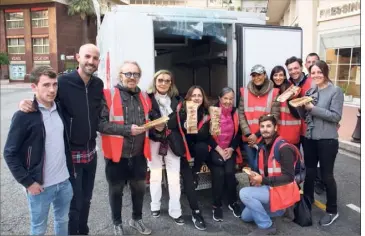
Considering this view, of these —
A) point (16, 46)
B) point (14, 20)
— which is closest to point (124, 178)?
point (14, 20)

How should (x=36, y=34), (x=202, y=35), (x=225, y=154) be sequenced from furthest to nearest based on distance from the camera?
(x=36, y=34) → (x=202, y=35) → (x=225, y=154)

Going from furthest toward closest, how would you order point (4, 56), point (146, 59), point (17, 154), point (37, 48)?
point (37, 48) → point (4, 56) → point (146, 59) → point (17, 154)

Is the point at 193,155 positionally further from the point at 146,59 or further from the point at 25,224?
the point at 25,224

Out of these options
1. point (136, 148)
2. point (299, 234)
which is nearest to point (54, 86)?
point (136, 148)

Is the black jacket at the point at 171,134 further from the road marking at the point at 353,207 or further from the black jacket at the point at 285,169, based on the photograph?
the road marking at the point at 353,207

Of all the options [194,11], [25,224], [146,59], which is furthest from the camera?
[194,11]

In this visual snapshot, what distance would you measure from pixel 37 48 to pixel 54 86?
123 feet

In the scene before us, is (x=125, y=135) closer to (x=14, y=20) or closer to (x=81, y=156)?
(x=81, y=156)

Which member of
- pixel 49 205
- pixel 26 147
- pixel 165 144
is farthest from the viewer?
pixel 165 144

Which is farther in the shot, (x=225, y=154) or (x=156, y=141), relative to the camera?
(x=225, y=154)

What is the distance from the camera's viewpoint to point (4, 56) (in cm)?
3281

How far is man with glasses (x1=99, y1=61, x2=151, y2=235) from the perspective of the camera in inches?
122

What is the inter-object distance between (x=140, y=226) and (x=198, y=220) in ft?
2.18

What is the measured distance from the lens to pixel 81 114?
9.16ft
